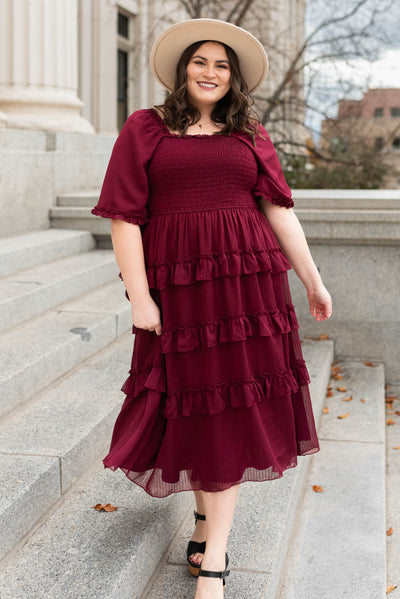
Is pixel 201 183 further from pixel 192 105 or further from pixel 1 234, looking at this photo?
pixel 1 234

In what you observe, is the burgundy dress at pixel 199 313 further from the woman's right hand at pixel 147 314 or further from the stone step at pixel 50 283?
the stone step at pixel 50 283

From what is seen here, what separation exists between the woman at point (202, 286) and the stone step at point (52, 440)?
40cm

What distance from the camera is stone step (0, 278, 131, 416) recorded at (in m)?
3.43

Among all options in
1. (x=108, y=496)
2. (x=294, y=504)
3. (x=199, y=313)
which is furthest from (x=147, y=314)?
(x=294, y=504)

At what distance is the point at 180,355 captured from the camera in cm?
238

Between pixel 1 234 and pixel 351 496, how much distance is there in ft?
11.2

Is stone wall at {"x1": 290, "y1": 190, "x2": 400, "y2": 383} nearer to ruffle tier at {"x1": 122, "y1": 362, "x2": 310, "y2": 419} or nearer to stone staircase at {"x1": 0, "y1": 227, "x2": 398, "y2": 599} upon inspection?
stone staircase at {"x1": 0, "y1": 227, "x2": 398, "y2": 599}

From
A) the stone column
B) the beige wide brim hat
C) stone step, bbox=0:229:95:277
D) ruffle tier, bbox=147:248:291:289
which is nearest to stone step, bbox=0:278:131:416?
stone step, bbox=0:229:95:277

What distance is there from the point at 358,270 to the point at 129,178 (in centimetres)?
362

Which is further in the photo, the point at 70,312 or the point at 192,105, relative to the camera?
the point at 70,312

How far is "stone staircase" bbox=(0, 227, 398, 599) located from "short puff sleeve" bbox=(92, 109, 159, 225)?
41.0 inches

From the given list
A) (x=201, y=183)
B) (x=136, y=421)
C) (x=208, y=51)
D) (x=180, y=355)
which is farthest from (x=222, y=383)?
(x=208, y=51)

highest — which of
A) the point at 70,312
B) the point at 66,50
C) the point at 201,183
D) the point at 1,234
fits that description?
the point at 66,50

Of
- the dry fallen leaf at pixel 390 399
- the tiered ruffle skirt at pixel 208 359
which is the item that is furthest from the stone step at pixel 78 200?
the tiered ruffle skirt at pixel 208 359
